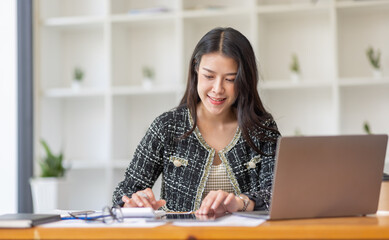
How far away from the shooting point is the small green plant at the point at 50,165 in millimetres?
3745

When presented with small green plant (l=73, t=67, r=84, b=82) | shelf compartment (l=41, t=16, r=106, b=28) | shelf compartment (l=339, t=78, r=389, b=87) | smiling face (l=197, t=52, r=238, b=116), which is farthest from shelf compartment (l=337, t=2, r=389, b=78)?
smiling face (l=197, t=52, r=238, b=116)

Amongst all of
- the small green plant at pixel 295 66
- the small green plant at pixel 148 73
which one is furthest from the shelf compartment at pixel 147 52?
the small green plant at pixel 295 66

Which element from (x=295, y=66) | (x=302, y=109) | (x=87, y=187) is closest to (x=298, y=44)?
(x=295, y=66)

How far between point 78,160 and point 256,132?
2425 mm

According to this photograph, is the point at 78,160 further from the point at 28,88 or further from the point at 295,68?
the point at 295,68

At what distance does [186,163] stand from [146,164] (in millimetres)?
148

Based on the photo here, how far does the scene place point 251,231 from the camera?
1092mm

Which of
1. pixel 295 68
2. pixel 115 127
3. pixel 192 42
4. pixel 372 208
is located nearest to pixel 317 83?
pixel 295 68

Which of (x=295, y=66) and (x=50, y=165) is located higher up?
(x=295, y=66)

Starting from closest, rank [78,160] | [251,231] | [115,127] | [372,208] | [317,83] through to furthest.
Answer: [251,231] < [372,208] < [317,83] < [115,127] < [78,160]

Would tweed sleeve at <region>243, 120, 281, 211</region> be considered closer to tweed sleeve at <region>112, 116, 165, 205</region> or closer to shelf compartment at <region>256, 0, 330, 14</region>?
tweed sleeve at <region>112, 116, 165, 205</region>

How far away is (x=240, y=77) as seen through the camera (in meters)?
1.96

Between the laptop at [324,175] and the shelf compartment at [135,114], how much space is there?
2740mm

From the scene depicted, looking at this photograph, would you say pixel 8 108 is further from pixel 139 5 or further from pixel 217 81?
pixel 217 81
